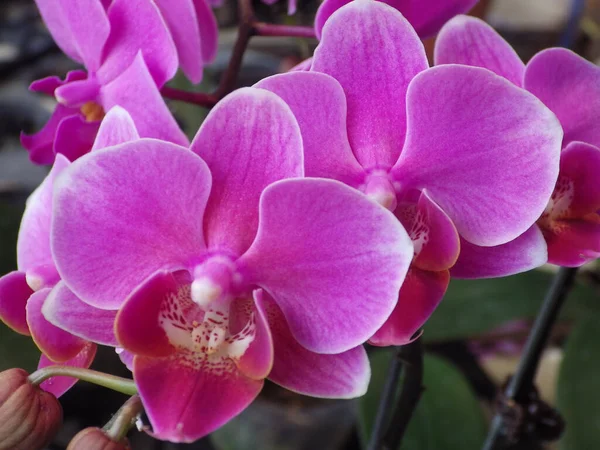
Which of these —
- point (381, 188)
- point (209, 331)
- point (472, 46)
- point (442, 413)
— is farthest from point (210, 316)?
point (442, 413)

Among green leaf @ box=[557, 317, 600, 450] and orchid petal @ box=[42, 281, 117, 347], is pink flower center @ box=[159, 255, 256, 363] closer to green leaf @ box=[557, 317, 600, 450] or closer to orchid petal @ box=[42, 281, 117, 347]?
orchid petal @ box=[42, 281, 117, 347]

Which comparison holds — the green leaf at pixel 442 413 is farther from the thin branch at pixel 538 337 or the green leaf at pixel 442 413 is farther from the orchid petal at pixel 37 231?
the orchid petal at pixel 37 231

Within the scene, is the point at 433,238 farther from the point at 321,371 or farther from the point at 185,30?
the point at 185,30

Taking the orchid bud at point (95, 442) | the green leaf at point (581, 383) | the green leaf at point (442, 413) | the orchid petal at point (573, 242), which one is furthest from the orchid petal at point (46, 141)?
the green leaf at point (581, 383)

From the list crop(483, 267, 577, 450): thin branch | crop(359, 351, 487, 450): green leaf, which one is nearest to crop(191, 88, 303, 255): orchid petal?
crop(483, 267, 577, 450): thin branch

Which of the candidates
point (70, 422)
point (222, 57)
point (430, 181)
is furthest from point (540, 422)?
point (222, 57)

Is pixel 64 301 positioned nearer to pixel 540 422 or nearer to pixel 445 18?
pixel 445 18
